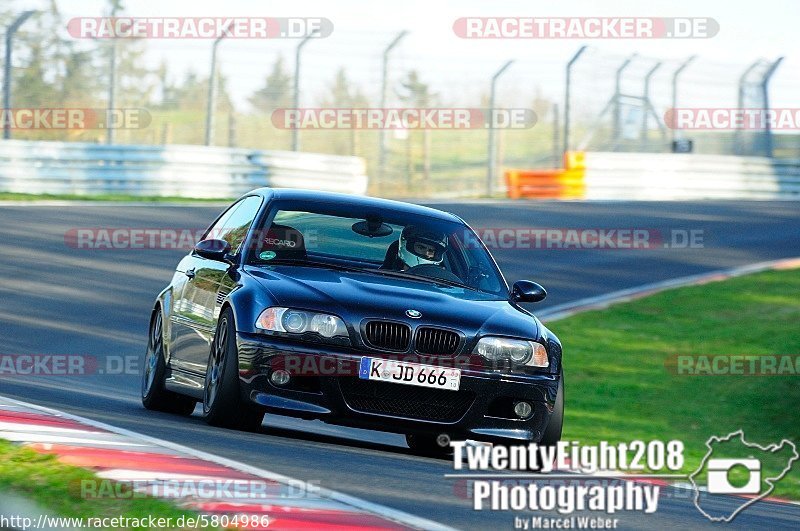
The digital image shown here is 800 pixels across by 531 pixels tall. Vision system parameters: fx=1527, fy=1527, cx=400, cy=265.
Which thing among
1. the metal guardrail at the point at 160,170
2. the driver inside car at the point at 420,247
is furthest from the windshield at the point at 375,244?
the metal guardrail at the point at 160,170

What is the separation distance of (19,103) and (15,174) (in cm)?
188

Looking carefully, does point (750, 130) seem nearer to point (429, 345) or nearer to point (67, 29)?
point (67, 29)

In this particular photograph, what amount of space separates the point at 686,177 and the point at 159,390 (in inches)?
845

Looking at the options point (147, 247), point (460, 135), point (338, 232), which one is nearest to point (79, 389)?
point (338, 232)

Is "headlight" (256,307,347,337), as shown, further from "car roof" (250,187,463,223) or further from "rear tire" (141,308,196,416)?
"rear tire" (141,308,196,416)

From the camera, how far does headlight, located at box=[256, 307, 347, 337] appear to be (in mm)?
7711

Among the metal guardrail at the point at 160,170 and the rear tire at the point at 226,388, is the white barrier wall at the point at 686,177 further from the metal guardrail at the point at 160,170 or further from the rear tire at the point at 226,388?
the rear tire at the point at 226,388

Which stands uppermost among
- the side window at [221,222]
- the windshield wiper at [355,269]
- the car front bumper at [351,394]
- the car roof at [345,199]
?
the car roof at [345,199]

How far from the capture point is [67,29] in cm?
2441

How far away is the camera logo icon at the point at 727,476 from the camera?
914 centimetres

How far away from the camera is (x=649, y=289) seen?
59.7ft

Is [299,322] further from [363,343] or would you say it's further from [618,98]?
[618,98]

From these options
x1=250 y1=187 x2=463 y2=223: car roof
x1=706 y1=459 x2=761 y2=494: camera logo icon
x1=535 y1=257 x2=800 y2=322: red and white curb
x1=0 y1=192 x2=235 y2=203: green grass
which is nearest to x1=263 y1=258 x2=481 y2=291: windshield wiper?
x1=250 y1=187 x2=463 y2=223: car roof

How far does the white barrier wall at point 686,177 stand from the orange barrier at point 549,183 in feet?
0.70
